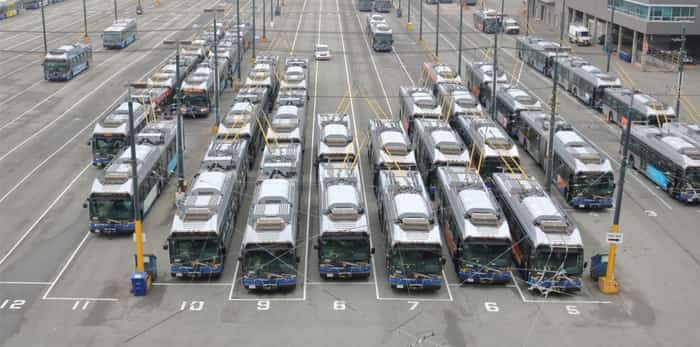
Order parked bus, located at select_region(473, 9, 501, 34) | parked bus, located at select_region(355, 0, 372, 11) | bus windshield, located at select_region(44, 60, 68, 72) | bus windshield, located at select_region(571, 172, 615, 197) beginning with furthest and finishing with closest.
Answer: parked bus, located at select_region(355, 0, 372, 11)
parked bus, located at select_region(473, 9, 501, 34)
bus windshield, located at select_region(44, 60, 68, 72)
bus windshield, located at select_region(571, 172, 615, 197)

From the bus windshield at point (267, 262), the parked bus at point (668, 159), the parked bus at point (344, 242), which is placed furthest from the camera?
the parked bus at point (668, 159)

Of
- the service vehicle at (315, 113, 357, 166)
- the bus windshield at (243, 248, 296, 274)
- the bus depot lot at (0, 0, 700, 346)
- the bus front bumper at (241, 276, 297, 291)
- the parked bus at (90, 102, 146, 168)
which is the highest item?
the service vehicle at (315, 113, 357, 166)

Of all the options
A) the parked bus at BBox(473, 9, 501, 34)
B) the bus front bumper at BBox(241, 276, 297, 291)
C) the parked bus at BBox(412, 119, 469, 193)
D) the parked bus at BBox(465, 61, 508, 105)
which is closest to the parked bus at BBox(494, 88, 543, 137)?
the parked bus at BBox(465, 61, 508, 105)

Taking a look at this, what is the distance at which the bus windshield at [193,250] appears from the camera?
111 feet

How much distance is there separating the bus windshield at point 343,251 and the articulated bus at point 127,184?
1092 centimetres

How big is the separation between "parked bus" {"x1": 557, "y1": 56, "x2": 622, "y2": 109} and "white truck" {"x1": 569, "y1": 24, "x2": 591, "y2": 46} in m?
27.8

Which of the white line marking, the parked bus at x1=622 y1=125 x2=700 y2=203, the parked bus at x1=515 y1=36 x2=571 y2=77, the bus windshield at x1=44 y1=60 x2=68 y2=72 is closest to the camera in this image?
the white line marking

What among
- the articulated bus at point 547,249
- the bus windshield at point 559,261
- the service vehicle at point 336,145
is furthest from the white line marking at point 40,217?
the bus windshield at point 559,261

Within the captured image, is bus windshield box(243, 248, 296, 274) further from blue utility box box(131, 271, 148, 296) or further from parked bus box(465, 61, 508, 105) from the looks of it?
parked bus box(465, 61, 508, 105)

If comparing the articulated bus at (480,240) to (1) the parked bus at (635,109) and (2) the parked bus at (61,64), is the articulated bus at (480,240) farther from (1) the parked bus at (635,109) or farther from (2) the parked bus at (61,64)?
(2) the parked bus at (61,64)

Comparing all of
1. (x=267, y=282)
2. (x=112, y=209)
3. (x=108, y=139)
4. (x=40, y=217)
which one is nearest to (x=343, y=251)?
(x=267, y=282)

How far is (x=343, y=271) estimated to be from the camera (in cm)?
3388

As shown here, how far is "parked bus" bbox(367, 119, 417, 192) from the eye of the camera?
142 feet

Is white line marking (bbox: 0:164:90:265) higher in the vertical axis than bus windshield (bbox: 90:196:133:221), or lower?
lower
